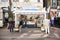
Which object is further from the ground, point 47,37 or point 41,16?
point 41,16

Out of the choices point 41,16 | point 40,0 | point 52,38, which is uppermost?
point 40,0

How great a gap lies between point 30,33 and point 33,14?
32.8 inches

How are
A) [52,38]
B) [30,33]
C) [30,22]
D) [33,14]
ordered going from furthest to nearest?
[30,22]
[33,14]
[30,33]
[52,38]

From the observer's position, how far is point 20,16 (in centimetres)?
571

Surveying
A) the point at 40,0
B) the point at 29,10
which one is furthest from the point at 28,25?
the point at 40,0

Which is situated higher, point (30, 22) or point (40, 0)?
point (40, 0)

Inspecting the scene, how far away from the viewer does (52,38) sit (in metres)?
4.37

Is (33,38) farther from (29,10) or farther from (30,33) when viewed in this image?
(29,10)

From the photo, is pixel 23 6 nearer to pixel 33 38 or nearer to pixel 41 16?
pixel 41 16

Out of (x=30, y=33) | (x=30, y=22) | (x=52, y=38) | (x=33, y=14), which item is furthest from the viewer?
(x=30, y=22)

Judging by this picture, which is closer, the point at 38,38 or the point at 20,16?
the point at 38,38

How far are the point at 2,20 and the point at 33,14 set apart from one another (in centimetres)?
100

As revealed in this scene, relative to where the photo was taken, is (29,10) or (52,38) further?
(29,10)

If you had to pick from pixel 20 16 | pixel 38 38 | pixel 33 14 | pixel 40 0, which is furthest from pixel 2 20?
pixel 38 38
